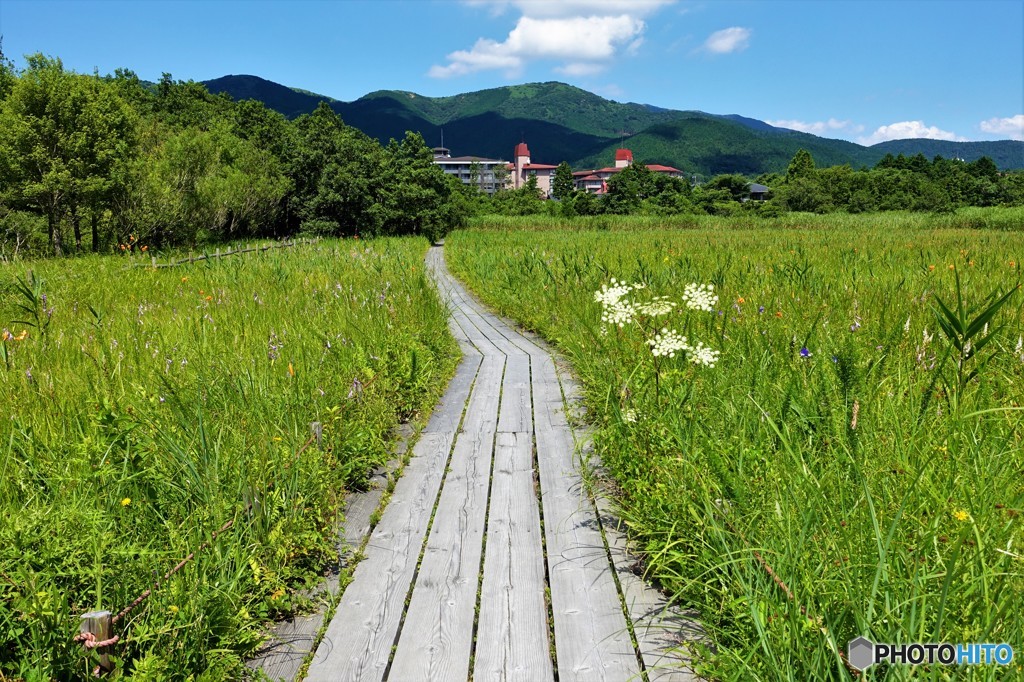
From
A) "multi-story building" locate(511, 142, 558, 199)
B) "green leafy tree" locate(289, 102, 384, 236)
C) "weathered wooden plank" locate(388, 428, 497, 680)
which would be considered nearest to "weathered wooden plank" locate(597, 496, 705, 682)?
"weathered wooden plank" locate(388, 428, 497, 680)

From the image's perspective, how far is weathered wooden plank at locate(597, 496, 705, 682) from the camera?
6.58 ft

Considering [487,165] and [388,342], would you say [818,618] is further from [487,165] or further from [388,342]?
[487,165]

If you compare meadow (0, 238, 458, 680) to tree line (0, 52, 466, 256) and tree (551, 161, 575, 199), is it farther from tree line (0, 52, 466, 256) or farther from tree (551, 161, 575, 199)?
tree (551, 161, 575, 199)

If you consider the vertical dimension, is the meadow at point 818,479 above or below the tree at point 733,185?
below

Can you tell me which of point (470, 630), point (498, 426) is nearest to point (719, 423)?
point (470, 630)

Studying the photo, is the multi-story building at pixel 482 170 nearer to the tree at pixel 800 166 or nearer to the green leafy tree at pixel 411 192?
the tree at pixel 800 166

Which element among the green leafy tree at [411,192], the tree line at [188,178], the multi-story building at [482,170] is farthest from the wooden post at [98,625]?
the multi-story building at [482,170]

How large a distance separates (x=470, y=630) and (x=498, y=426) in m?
2.37

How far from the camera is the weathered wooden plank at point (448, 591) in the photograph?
210cm

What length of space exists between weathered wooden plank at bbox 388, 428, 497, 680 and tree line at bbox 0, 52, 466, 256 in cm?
2315

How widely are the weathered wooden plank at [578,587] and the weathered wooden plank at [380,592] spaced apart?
2.21 feet

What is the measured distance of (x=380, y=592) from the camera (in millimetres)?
2512

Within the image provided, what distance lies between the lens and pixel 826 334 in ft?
13.7

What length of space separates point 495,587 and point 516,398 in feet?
9.25
